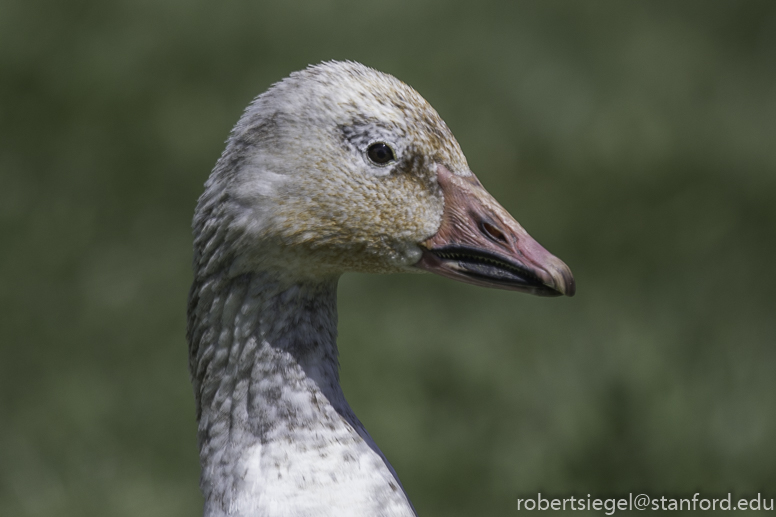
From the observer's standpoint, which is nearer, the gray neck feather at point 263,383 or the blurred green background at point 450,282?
the gray neck feather at point 263,383

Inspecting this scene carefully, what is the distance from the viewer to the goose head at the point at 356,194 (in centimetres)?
229

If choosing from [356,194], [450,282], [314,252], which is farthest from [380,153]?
[450,282]

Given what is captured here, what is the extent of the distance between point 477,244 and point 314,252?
0.47 meters

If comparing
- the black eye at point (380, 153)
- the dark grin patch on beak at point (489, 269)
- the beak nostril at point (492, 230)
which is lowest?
the dark grin patch on beak at point (489, 269)

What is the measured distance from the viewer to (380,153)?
2.29 metres

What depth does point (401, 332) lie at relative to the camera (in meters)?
5.27

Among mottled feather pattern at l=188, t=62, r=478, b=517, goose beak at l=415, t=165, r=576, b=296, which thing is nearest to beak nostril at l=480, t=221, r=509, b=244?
goose beak at l=415, t=165, r=576, b=296

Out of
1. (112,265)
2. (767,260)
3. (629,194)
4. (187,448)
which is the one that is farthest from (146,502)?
(767,260)

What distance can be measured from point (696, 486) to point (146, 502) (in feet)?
10.1

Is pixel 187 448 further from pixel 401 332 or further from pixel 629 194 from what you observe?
pixel 629 194

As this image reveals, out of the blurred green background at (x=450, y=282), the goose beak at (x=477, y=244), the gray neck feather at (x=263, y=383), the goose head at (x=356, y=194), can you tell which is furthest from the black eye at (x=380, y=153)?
the blurred green background at (x=450, y=282)

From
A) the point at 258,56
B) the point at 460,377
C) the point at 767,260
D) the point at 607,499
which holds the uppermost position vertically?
the point at 258,56

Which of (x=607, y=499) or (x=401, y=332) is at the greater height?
(x=401, y=332)

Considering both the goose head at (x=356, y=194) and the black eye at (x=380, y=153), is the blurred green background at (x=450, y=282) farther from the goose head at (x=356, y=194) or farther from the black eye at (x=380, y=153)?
the black eye at (x=380, y=153)
